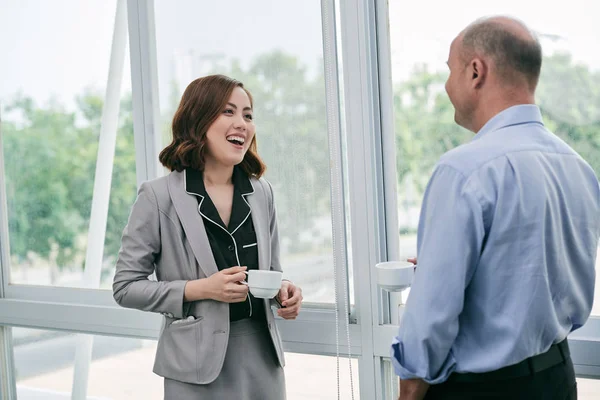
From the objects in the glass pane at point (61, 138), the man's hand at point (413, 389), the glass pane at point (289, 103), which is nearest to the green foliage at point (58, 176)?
the glass pane at point (61, 138)

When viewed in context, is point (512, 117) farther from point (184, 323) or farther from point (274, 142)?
point (274, 142)

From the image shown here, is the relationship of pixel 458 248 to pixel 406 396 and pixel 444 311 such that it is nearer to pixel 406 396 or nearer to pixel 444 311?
pixel 444 311

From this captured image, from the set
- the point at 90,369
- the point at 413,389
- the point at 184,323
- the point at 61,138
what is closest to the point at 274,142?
the point at 184,323

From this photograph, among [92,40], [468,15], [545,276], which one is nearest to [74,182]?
[92,40]

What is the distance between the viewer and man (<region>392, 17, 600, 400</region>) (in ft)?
3.96

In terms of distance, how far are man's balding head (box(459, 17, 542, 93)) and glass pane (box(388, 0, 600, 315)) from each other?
707 mm

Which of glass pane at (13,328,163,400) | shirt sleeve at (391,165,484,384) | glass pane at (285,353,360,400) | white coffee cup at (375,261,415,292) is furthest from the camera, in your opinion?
glass pane at (13,328,163,400)

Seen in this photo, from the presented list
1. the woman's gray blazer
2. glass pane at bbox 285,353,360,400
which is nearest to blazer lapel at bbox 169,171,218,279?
the woman's gray blazer

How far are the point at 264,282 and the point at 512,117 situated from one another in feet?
2.48

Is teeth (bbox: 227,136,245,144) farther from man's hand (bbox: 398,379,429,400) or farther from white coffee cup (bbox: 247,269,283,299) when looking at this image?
man's hand (bbox: 398,379,429,400)

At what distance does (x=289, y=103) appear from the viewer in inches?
91.0

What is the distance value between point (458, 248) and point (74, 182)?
2148mm

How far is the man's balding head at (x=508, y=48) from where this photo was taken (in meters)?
1.27

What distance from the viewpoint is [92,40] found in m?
2.83
